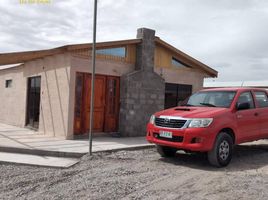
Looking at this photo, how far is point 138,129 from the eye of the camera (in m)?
13.3

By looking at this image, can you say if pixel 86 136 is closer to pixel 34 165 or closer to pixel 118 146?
pixel 118 146

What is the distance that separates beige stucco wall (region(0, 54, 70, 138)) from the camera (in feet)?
39.5

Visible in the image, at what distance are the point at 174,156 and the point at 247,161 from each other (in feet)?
6.45

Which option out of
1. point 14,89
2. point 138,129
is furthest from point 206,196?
point 14,89

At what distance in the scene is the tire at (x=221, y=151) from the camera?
797cm

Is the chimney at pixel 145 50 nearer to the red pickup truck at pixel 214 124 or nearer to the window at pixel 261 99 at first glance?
the red pickup truck at pixel 214 124

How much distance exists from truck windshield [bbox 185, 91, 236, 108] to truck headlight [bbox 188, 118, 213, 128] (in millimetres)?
1082

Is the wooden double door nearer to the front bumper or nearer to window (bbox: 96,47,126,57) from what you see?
window (bbox: 96,47,126,57)

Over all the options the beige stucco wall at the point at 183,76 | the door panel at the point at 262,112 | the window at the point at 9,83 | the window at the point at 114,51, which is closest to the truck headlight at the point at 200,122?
the door panel at the point at 262,112

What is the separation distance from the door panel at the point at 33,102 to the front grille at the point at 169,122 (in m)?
7.26

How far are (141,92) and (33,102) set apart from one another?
5113 mm

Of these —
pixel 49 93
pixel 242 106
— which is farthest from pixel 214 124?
pixel 49 93

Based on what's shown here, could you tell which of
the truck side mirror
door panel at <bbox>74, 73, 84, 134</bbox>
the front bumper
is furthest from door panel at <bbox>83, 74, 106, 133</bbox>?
the truck side mirror

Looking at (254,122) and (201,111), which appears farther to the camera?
(254,122)
